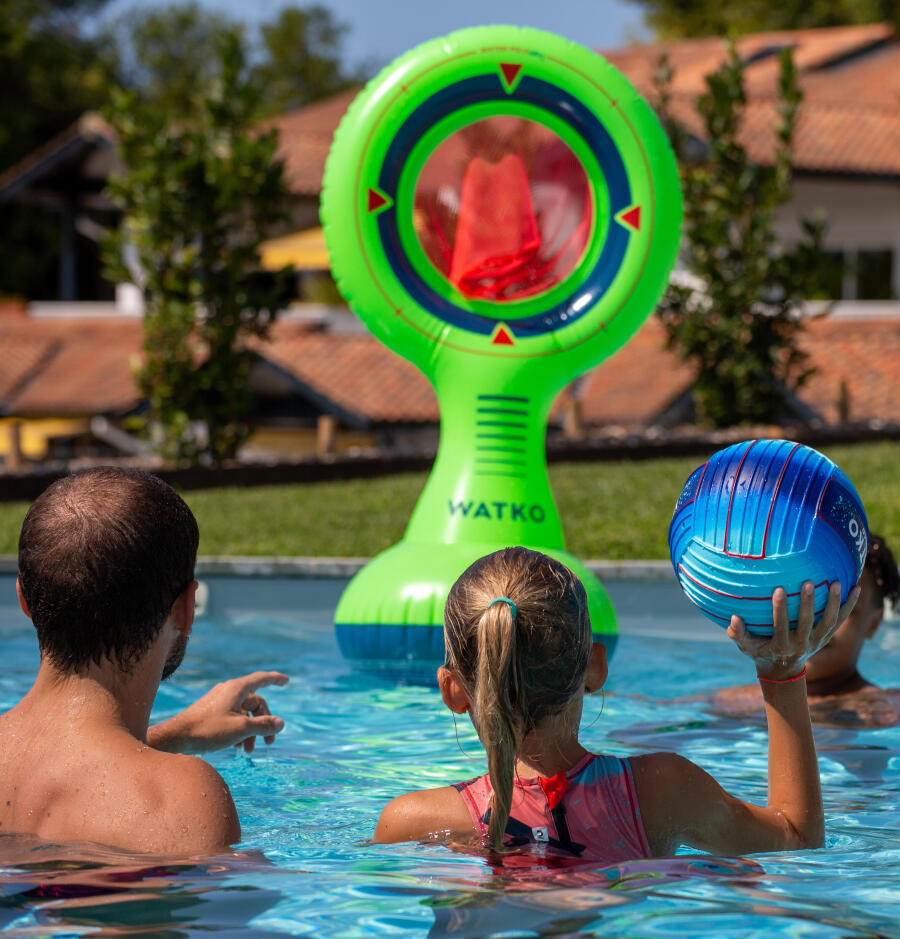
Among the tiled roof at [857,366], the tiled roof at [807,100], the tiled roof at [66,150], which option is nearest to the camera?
the tiled roof at [857,366]

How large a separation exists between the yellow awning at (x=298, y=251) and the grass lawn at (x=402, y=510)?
29.3ft

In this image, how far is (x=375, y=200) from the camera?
616 cm

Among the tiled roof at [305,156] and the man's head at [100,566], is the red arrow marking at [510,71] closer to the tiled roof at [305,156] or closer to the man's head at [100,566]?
the man's head at [100,566]

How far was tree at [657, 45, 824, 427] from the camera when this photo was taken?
1628cm

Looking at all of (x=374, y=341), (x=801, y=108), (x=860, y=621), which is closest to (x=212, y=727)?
(x=860, y=621)

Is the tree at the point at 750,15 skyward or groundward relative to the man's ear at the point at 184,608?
skyward

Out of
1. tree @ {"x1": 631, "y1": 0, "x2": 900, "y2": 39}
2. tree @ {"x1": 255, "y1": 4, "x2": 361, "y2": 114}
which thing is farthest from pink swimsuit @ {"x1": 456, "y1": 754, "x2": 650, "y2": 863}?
tree @ {"x1": 255, "y1": 4, "x2": 361, "y2": 114}

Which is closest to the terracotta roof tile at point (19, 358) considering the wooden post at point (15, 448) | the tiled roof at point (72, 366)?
the tiled roof at point (72, 366)

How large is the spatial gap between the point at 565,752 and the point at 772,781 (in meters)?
0.41

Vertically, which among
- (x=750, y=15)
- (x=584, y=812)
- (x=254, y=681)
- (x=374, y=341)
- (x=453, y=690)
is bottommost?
(x=584, y=812)

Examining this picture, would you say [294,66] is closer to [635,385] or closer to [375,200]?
[635,385]

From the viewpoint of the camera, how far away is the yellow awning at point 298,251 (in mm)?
21438

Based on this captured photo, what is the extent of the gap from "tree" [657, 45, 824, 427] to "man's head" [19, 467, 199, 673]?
14.3 metres

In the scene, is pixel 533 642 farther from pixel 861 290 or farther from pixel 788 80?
pixel 861 290
